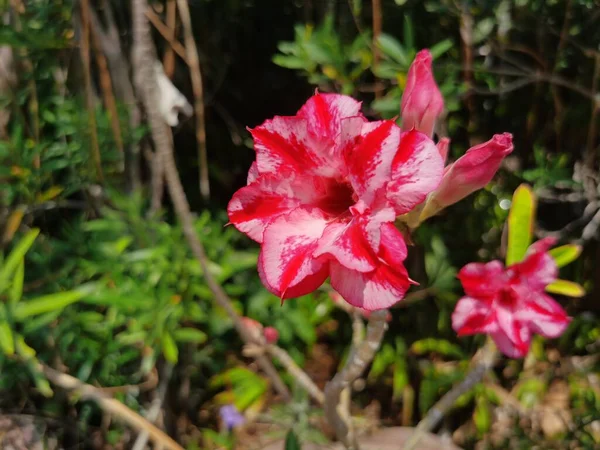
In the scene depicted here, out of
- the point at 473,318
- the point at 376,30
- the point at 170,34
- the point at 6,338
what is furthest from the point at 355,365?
the point at 170,34

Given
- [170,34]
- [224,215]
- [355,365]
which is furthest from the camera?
[224,215]

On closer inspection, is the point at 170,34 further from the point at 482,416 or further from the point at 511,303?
the point at 482,416

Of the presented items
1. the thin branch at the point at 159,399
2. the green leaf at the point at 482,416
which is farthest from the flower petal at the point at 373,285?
the green leaf at the point at 482,416

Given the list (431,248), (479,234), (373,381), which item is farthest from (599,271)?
(373,381)

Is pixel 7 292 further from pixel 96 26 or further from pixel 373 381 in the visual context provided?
pixel 373 381

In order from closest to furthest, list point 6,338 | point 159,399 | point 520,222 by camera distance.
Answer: point 520,222 < point 6,338 < point 159,399

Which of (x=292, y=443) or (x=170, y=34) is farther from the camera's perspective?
(x=170, y=34)

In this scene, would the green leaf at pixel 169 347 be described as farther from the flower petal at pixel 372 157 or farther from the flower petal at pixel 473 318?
the flower petal at pixel 372 157

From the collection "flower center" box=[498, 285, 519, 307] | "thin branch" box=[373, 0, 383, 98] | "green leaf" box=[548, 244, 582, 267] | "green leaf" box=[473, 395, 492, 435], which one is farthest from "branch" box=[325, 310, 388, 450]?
"green leaf" box=[473, 395, 492, 435]
